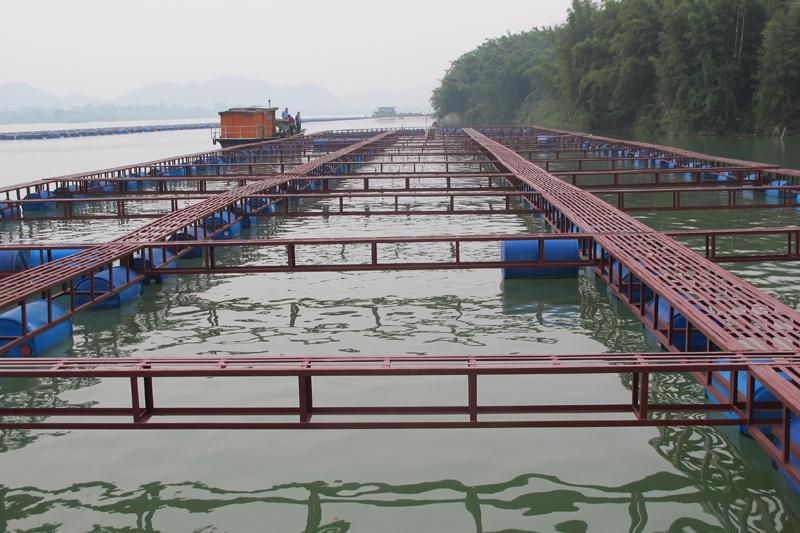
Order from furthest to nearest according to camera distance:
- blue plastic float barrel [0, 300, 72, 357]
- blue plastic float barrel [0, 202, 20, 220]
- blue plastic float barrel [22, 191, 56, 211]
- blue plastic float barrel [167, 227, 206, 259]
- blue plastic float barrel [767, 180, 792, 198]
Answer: blue plastic float barrel [22, 191, 56, 211] < blue plastic float barrel [767, 180, 792, 198] < blue plastic float barrel [0, 202, 20, 220] < blue plastic float barrel [167, 227, 206, 259] < blue plastic float barrel [0, 300, 72, 357]

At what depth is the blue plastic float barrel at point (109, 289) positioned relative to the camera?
48.9 feet

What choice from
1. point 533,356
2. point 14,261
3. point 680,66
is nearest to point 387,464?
point 533,356

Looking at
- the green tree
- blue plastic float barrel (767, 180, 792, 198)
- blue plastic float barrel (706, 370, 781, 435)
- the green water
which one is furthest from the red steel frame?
the green tree

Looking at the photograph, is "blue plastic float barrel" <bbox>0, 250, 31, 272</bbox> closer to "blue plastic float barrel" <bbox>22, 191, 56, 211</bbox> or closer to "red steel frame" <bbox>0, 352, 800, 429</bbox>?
"red steel frame" <bbox>0, 352, 800, 429</bbox>

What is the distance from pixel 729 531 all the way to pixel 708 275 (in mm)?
5407

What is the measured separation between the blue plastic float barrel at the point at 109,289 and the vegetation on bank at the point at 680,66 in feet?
192

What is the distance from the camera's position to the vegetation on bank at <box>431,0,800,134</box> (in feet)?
213

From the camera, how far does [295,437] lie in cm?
928

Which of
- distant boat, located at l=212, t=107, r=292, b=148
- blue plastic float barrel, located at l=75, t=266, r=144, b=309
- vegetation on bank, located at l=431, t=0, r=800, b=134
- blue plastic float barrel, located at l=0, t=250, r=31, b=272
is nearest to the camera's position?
blue plastic float barrel, located at l=75, t=266, r=144, b=309

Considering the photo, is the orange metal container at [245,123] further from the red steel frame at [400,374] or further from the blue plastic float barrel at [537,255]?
the red steel frame at [400,374]

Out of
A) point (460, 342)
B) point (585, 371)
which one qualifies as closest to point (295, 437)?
point (585, 371)

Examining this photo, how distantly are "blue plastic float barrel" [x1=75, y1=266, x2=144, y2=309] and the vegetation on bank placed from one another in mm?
58465

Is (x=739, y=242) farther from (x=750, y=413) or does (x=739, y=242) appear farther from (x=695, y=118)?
(x=695, y=118)

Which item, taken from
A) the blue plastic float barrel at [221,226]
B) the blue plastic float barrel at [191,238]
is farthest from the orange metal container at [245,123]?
the blue plastic float barrel at [191,238]
